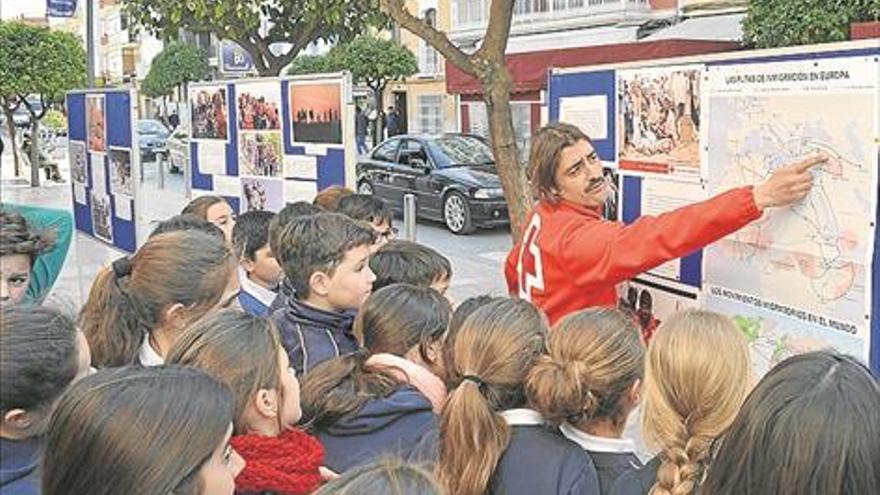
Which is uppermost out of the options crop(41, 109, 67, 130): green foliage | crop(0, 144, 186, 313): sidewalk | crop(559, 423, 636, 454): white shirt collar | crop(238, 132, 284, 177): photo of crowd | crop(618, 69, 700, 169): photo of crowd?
crop(41, 109, 67, 130): green foliage

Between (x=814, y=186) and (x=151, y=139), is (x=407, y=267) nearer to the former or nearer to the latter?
(x=814, y=186)

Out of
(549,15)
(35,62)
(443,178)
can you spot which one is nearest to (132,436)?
(443,178)

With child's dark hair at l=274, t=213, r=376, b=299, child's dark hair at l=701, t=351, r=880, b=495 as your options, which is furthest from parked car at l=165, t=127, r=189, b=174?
child's dark hair at l=701, t=351, r=880, b=495

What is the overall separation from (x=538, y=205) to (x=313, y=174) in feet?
10.9

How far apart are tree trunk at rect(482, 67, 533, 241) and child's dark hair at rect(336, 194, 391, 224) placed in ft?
6.62

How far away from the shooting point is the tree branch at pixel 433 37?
7.27 metres

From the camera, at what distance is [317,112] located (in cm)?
Result: 671

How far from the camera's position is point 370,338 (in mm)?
3084

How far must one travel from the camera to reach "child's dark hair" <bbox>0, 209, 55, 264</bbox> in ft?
10.2

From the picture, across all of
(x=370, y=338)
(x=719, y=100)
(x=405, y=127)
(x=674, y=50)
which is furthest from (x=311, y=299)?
(x=405, y=127)

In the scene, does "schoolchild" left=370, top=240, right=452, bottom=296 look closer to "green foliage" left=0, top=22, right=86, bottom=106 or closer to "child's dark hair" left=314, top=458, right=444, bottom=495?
"child's dark hair" left=314, top=458, right=444, bottom=495

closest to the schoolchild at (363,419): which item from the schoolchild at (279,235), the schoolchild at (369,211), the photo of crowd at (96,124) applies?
the schoolchild at (279,235)

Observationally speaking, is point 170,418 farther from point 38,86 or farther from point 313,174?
point 38,86

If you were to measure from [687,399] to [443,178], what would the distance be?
12938 mm
